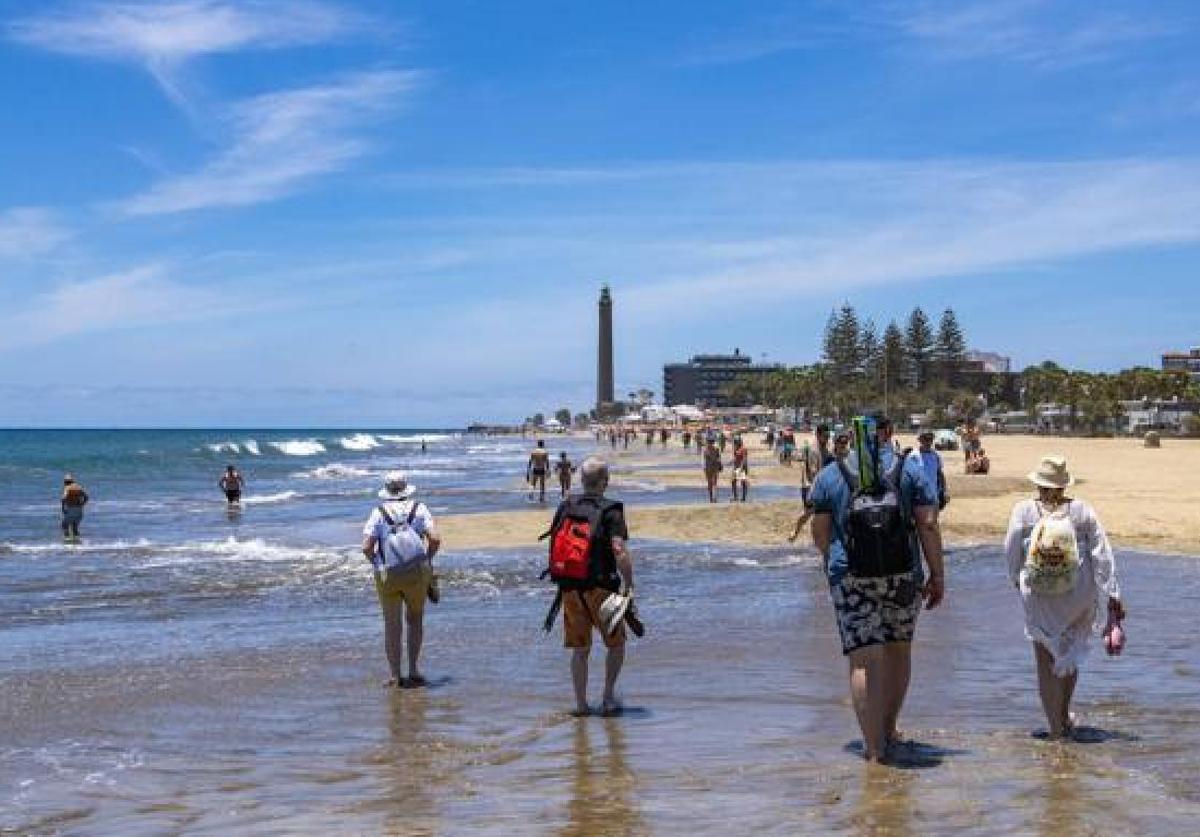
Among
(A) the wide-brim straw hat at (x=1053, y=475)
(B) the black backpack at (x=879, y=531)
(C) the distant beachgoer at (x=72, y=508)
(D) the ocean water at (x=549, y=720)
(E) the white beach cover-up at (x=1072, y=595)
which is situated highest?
(A) the wide-brim straw hat at (x=1053, y=475)

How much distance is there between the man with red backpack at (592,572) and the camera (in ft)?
25.6

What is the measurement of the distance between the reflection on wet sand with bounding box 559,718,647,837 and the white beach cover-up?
7.44 ft

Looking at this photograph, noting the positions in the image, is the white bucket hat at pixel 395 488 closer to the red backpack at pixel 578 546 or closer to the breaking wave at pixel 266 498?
the red backpack at pixel 578 546

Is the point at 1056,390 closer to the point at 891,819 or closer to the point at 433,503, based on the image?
the point at 433,503

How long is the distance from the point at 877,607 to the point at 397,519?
404 centimetres

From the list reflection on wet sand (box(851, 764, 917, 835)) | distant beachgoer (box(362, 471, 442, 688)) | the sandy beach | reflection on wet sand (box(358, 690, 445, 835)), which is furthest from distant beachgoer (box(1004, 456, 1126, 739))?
the sandy beach

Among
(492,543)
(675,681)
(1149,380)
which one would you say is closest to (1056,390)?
(1149,380)

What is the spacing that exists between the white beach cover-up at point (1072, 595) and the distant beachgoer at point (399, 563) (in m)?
4.16

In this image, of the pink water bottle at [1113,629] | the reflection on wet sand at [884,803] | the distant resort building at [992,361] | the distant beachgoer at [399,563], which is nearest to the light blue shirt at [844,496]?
the reflection on wet sand at [884,803]

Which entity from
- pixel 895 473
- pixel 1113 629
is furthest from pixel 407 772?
pixel 1113 629

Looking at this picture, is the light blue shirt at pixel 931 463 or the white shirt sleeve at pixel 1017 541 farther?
the light blue shirt at pixel 931 463

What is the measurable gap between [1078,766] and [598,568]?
2.86 meters

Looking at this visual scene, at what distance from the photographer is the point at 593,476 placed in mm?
7848

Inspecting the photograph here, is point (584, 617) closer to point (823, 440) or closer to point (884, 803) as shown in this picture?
point (884, 803)
